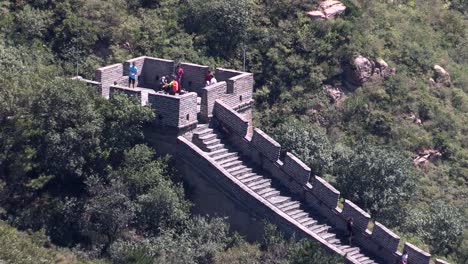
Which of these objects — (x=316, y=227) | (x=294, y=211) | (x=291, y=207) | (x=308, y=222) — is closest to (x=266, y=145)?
(x=291, y=207)

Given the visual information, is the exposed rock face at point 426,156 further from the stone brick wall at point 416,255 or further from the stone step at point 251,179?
the stone step at point 251,179

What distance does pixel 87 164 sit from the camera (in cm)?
2547

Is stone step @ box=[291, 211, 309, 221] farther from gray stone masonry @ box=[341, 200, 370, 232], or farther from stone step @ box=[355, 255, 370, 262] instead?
stone step @ box=[355, 255, 370, 262]

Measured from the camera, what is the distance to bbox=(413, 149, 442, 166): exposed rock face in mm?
31906

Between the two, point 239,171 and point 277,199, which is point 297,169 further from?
point 239,171

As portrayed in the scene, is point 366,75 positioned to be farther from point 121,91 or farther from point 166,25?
point 121,91

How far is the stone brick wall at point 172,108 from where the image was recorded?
25.8 metres

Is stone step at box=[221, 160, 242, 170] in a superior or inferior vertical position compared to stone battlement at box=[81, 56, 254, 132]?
inferior

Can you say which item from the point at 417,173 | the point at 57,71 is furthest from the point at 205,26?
the point at 417,173

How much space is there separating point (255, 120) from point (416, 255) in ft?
24.5

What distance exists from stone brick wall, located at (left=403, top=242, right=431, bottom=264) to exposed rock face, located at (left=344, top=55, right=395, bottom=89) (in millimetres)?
8992

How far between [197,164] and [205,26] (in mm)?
8445

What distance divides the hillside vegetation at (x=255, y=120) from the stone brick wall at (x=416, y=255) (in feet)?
5.46

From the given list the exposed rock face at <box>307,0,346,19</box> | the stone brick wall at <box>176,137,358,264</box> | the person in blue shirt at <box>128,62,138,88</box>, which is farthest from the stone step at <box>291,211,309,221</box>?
the exposed rock face at <box>307,0,346,19</box>
